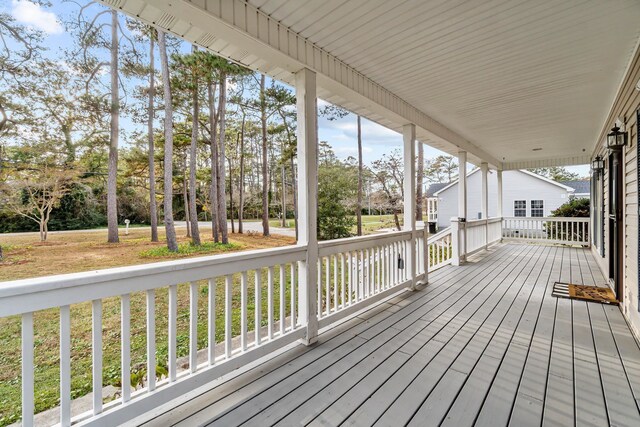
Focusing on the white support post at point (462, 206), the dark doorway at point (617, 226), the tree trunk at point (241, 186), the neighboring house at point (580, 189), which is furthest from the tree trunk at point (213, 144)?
the neighboring house at point (580, 189)

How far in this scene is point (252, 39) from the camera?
215 cm

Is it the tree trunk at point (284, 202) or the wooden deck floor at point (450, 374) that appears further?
the tree trunk at point (284, 202)

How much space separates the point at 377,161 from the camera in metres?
14.8

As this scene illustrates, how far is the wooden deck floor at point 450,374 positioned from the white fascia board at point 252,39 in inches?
98.7

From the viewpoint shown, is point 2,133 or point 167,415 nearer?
point 167,415

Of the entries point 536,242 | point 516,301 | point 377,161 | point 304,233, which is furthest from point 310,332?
point 377,161

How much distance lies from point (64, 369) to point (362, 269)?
266 centimetres

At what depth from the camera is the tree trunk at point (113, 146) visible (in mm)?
2650

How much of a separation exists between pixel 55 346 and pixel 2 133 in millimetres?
2213

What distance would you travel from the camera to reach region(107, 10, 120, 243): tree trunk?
2650 mm

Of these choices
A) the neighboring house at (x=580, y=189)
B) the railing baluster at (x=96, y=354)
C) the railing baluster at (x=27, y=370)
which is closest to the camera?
the railing baluster at (x=27, y=370)

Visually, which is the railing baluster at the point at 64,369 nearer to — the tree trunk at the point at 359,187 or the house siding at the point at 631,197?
the house siding at the point at 631,197

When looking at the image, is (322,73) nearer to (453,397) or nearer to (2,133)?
(2,133)

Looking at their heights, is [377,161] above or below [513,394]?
above
